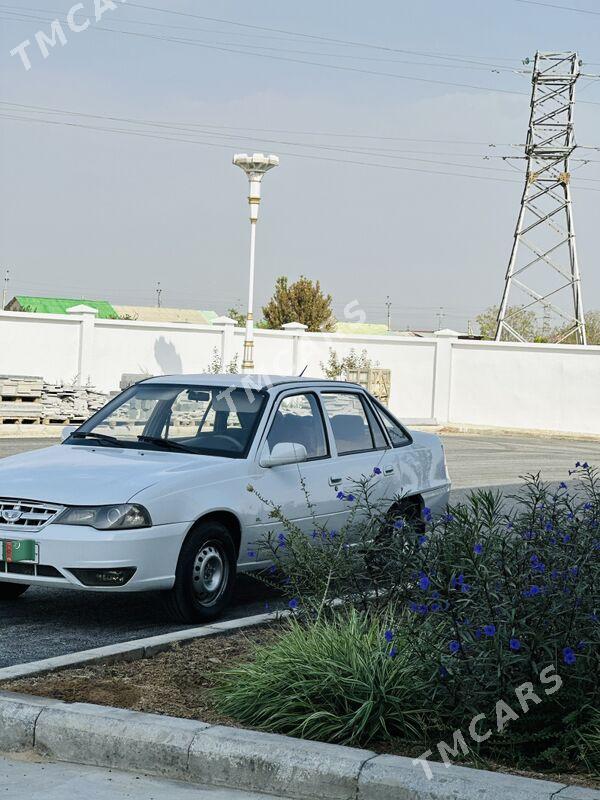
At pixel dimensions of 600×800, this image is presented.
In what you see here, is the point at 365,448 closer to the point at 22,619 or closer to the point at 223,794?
the point at 22,619

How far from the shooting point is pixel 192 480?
768 centimetres

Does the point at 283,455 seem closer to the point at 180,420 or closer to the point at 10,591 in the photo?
the point at 180,420

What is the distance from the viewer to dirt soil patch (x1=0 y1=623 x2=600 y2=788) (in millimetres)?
5477

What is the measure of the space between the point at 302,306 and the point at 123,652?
58.1 metres

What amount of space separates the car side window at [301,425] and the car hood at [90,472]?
2.22 feet

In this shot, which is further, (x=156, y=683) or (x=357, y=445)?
(x=357, y=445)

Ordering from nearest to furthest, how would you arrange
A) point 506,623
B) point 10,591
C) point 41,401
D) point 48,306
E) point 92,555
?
point 506,623 → point 92,555 → point 10,591 → point 41,401 → point 48,306

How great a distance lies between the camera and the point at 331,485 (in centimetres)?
885

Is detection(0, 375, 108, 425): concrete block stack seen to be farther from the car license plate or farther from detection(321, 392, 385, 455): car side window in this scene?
the car license plate

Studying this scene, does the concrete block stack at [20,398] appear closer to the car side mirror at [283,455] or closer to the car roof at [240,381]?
the car roof at [240,381]

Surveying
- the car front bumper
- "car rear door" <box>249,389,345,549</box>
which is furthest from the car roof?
the car front bumper

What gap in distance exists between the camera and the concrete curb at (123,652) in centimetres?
591

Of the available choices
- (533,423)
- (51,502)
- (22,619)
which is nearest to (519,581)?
(51,502)

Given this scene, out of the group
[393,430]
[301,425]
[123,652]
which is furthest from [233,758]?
[393,430]
